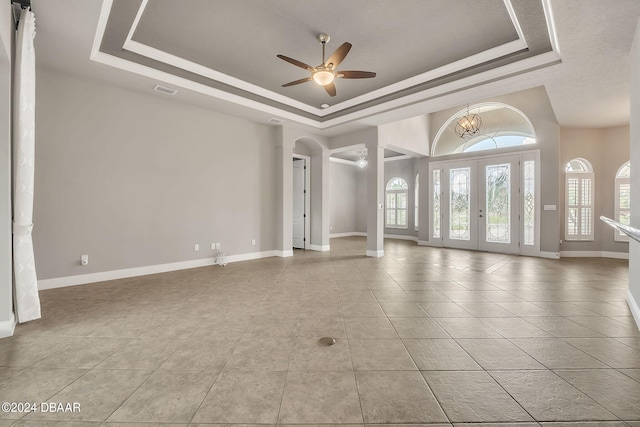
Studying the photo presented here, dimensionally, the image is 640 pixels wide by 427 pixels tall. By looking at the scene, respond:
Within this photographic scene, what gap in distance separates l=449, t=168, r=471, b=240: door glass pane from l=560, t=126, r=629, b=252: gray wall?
209cm

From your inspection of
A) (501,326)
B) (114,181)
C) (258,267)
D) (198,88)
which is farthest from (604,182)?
(114,181)

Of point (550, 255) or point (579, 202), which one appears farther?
point (579, 202)

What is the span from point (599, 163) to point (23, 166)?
10.7 meters

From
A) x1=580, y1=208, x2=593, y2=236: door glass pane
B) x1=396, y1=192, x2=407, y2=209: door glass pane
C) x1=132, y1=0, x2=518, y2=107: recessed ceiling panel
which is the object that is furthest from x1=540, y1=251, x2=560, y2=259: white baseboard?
x1=132, y1=0, x2=518, y2=107: recessed ceiling panel

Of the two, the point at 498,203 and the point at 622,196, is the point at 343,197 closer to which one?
the point at 498,203

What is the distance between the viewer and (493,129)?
292 inches

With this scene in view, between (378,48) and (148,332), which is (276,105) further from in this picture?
(148,332)

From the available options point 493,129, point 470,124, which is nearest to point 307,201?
point 470,124

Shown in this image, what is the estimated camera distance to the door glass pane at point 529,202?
22.2 feet

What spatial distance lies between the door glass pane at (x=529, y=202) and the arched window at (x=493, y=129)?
68 cm

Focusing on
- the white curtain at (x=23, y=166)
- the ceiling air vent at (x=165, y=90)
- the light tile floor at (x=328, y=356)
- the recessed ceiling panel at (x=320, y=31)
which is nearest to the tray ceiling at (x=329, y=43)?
the recessed ceiling panel at (x=320, y=31)

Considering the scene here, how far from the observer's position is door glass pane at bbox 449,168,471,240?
308 inches

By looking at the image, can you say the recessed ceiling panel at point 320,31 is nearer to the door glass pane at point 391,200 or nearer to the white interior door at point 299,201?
the white interior door at point 299,201

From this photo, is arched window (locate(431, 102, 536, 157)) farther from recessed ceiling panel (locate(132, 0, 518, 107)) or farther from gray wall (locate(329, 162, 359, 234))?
gray wall (locate(329, 162, 359, 234))
